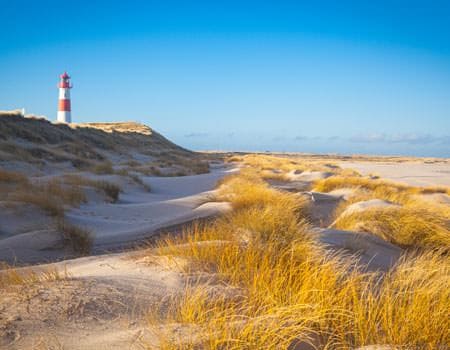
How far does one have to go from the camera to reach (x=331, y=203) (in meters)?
8.92

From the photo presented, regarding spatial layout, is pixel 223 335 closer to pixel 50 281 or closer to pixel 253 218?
pixel 50 281

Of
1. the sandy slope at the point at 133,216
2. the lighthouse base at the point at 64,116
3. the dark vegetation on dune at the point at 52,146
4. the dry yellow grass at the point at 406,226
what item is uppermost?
the lighthouse base at the point at 64,116

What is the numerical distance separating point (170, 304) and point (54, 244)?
325cm

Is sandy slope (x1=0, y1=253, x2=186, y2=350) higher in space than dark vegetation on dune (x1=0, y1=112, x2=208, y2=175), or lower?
lower

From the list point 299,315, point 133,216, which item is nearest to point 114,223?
point 133,216

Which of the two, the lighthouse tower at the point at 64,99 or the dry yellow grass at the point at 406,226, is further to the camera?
the lighthouse tower at the point at 64,99

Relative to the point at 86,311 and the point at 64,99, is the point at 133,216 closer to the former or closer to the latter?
the point at 86,311

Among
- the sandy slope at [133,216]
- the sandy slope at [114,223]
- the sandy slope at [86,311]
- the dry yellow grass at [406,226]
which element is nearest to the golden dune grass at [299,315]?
the sandy slope at [86,311]

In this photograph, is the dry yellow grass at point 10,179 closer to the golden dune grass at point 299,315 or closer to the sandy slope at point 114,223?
the sandy slope at point 114,223

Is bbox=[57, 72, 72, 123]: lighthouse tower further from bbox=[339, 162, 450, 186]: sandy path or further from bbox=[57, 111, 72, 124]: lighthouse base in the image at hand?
bbox=[339, 162, 450, 186]: sandy path

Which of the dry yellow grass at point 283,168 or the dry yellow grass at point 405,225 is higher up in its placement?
the dry yellow grass at point 283,168

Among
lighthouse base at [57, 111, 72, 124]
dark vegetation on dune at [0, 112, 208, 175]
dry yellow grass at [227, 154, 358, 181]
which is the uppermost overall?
lighthouse base at [57, 111, 72, 124]

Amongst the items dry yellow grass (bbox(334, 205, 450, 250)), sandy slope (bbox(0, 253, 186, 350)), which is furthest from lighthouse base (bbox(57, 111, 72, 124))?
sandy slope (bbox(0, 253, 186, 350))

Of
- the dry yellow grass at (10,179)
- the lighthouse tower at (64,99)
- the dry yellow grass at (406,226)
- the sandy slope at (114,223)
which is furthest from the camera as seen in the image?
the lighthouse tower at (64,99)
